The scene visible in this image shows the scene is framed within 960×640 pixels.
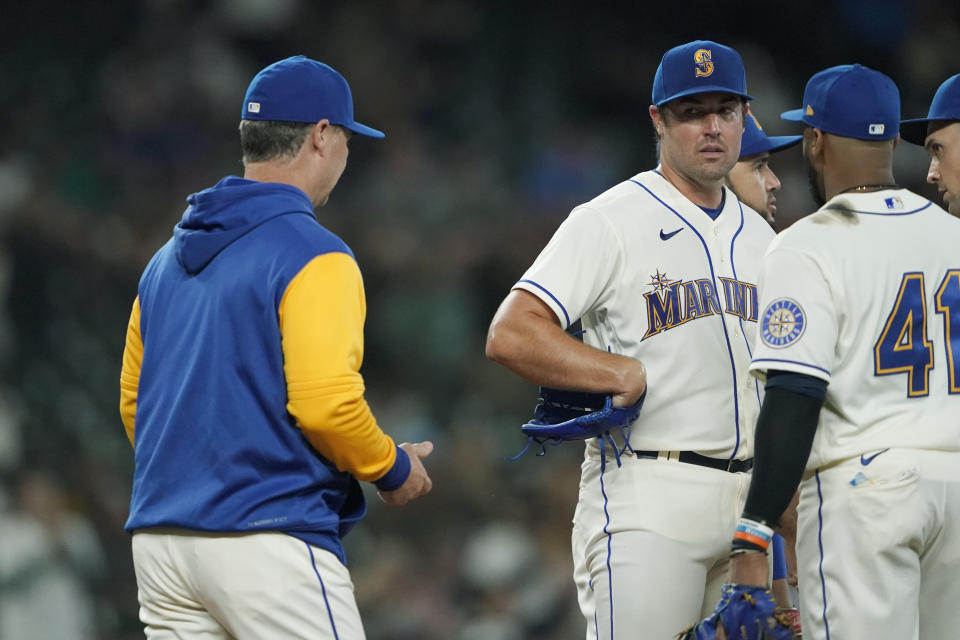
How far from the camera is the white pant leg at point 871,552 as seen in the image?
2314 millimetres

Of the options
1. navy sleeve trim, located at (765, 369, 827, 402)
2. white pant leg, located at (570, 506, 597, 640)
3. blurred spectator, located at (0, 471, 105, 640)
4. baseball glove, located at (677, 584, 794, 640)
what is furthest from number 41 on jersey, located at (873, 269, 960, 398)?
blurred spectator, located at (0, 471, 105, 640)

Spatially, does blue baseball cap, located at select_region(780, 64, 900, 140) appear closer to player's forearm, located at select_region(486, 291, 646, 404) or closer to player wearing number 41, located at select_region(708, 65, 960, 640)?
player wearing number 41, located at select_region(708, 65, 960, 640)

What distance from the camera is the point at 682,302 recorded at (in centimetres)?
289

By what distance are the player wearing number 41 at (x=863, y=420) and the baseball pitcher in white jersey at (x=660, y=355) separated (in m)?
0.39

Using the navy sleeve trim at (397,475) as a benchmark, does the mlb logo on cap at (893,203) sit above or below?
above

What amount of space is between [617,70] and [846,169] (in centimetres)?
502

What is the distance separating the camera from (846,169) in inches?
102

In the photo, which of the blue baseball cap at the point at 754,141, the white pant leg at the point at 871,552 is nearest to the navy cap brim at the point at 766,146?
the blue baseball cap at the point at 754,141

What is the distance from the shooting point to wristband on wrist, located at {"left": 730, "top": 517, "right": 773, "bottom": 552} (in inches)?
91.4

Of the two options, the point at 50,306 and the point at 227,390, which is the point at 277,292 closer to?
the point at 227,390

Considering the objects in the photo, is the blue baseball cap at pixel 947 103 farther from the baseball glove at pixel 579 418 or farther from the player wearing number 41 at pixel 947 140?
the baseball glove at pixel 579 418

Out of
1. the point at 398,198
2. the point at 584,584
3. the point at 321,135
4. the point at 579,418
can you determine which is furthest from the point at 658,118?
the point at 398,198

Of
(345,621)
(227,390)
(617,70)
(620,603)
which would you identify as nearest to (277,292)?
(227,390)

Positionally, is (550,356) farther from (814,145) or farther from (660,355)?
(814,145)
